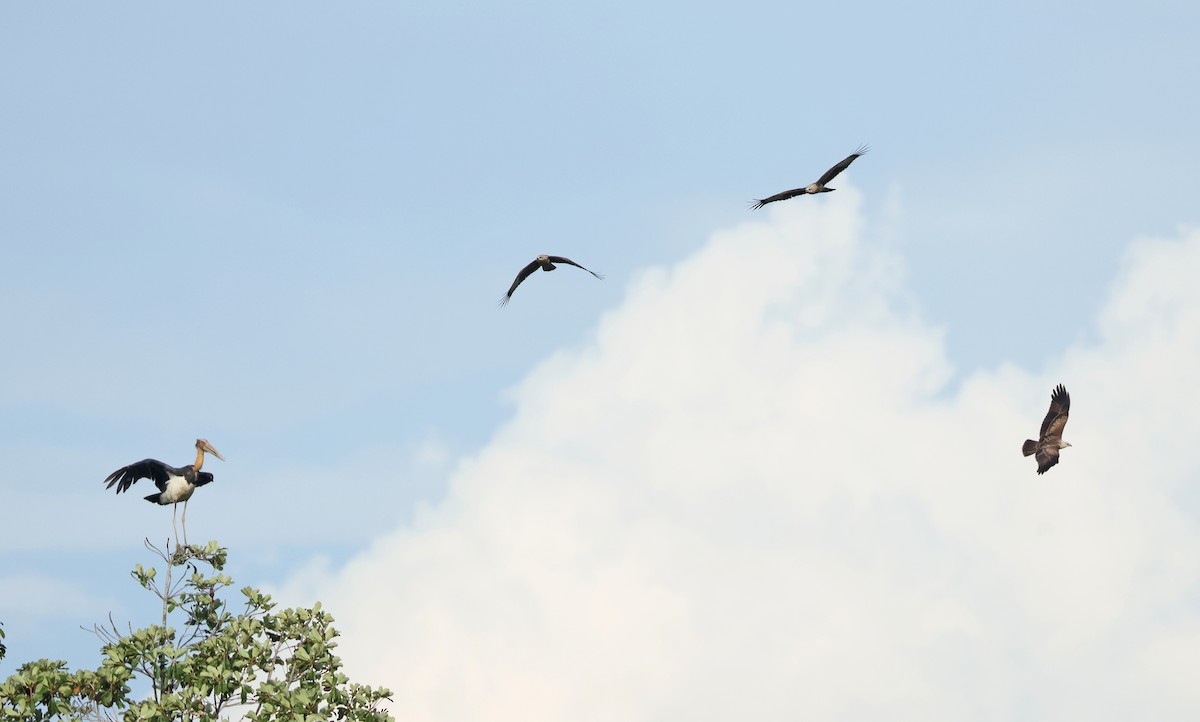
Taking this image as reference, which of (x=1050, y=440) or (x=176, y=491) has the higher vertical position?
(x=1050, y=440)

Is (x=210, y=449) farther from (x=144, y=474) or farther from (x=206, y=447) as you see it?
(x=144, y=474)

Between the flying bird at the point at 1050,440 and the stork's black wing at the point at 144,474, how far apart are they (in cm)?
1910

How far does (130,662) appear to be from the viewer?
19.6 metres

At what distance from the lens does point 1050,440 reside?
34.1 m

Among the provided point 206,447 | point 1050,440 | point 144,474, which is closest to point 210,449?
point 206,447

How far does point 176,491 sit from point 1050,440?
19.5 meters

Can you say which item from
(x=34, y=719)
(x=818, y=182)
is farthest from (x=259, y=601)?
(x=818, y=182)

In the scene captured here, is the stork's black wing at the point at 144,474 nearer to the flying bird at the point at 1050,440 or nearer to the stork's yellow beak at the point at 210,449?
the stork's yellow beak at the point at 210,449

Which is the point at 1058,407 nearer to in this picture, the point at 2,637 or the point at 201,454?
the point at 201,454

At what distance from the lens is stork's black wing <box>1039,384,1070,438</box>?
112 feet

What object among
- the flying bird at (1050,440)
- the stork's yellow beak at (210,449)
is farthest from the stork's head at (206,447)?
the flying bird at (1050,440)

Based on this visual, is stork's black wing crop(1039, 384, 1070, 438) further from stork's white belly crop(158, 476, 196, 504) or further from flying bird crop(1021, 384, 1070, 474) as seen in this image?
stork's white belly crop(158, 476, 196, 504)

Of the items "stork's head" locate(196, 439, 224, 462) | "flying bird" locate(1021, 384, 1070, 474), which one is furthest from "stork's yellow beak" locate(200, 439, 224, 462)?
"flying bird" locate(1021, 384, 1070, 474)

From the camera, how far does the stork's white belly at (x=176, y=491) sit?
2544 centimetres
